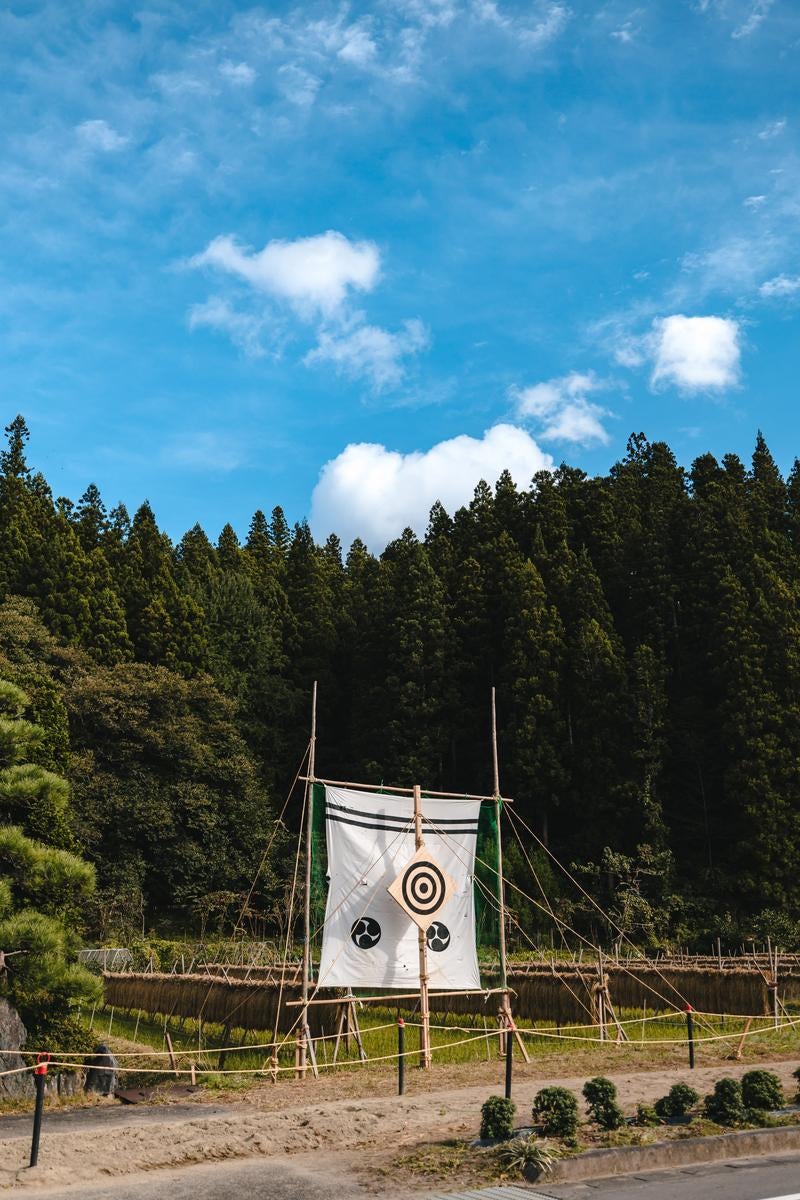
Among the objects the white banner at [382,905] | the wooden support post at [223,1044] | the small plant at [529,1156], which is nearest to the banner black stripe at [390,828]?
the white banner at [382,905]

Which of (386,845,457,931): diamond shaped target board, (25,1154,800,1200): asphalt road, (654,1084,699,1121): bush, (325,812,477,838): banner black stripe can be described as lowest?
(25,1154,800,1200): asphalt road

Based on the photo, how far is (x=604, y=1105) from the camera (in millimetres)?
8297

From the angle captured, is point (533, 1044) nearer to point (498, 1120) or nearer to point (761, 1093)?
point (761, 1093)

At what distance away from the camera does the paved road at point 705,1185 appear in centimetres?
673

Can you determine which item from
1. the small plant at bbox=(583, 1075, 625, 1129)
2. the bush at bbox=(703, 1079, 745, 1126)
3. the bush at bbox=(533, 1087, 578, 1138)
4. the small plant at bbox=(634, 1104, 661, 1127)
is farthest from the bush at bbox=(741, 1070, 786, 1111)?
the bush at bbox=(533, 1087, 578, 1138)

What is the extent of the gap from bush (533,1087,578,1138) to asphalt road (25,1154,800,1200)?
2.34ft

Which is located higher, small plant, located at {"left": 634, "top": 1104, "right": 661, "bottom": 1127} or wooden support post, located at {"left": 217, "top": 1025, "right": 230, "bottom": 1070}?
small plant, located at {"left": 634, "top": 1104, "right": 661, "bottom": 1127}

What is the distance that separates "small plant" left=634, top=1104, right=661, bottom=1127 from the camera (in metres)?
8.48

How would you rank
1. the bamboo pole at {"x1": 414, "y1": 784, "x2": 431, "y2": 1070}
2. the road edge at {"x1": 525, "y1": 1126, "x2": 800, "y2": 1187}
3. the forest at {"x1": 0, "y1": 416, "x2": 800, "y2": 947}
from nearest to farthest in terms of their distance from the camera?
the road edge at {"x1": 525, "y1": 1126, "x2": 800, "y2": 1187} < the bamboo pole at {"x1": 414, "y1": 784, "x2": 431, "y2": 1070} < the forest at {"x1": 0, "y1": 416, "x2": 800, "y2": 947}

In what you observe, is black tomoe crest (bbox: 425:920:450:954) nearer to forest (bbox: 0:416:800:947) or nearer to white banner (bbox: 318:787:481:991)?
white banner (bbox: 318:787:481:991)

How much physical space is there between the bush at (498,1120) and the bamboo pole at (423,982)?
15.9ft

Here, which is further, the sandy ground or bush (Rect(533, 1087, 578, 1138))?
bush (Rect(533, 1087, 578, 1138))

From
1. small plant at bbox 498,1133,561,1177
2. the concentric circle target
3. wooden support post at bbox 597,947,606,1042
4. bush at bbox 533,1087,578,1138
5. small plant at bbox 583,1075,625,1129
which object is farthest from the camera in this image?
wooden support post at bbox 597,947,606,1042

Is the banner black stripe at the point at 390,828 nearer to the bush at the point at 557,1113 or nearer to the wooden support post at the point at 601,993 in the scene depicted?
the wooden support post at the point at 601,993
